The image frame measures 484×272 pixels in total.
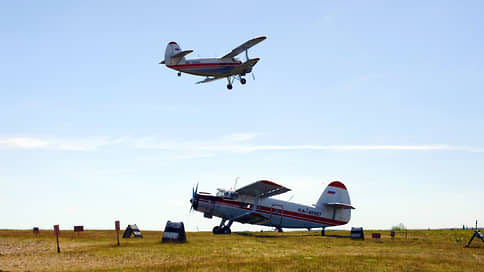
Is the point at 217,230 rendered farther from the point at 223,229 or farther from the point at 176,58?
the point at 176,58

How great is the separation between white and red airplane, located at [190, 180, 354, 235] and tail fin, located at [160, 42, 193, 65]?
1183cm

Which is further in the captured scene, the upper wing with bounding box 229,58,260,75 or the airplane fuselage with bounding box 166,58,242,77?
the upper wing with bounding box 229,58,260,75

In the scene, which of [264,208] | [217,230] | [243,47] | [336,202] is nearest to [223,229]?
[217,230]

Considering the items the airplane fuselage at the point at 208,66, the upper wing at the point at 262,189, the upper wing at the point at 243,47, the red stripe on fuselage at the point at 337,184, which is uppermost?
the upper wing at the point at 243,47

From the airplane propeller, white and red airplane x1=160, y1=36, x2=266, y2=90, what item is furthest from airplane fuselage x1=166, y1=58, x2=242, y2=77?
the airplane propeller

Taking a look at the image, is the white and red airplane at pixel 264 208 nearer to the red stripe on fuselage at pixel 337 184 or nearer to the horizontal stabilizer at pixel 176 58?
the red stripe on fuselage at pixel 337 184

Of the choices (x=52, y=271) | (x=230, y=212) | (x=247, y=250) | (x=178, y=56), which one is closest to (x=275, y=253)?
(x=247, y=250)

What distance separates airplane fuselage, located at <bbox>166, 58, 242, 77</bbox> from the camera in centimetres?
4238

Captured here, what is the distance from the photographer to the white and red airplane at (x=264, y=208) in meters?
41.3

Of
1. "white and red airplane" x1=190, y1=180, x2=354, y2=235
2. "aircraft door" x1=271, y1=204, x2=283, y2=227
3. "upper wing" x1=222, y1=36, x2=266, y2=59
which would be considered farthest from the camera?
"aircraft door" x1=271, y1=204, x2=283, y2=227

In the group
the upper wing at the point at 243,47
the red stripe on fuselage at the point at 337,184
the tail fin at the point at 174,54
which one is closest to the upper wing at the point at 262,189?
the red stripe on fuselage at the point at 337,184

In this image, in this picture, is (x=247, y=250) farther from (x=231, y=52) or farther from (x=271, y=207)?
(x=231, y=52)

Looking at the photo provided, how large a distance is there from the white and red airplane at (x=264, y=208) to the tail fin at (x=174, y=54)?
1183 centimetres

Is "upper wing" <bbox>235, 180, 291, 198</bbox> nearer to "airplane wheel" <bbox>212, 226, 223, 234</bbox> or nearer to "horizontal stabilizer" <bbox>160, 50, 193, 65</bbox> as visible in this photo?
"airplane wheel" <bbox>212, 226, 223, 234</bbox>
